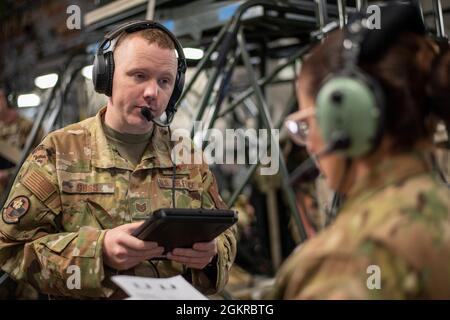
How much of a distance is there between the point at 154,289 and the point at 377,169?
1.69 ft

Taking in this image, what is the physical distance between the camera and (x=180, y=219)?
148 cm

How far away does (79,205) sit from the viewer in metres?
1.70

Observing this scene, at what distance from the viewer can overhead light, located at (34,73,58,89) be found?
285cm

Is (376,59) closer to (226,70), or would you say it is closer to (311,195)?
(226,70)

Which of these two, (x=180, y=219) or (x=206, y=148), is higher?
(x=206, y=148)

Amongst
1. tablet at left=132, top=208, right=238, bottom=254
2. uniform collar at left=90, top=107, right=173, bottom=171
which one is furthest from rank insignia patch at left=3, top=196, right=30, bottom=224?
tablet at left=132, top=208, right=238, bottom=254

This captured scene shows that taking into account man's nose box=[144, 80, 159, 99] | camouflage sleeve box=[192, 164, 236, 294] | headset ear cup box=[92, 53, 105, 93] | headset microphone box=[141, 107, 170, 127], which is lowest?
camouflage sleeve box=[192, 164, 236, 294]

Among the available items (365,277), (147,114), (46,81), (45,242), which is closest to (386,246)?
(365,277)

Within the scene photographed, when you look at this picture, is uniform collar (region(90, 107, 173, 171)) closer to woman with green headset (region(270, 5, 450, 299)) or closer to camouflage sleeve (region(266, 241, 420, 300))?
woman with green headset (region(270, 5, 450, 299))

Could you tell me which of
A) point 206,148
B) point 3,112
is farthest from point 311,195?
point 3,112

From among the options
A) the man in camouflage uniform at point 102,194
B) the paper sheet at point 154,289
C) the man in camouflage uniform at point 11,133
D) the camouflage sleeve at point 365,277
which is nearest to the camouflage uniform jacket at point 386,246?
the camouflage sleeve at point 365,277
